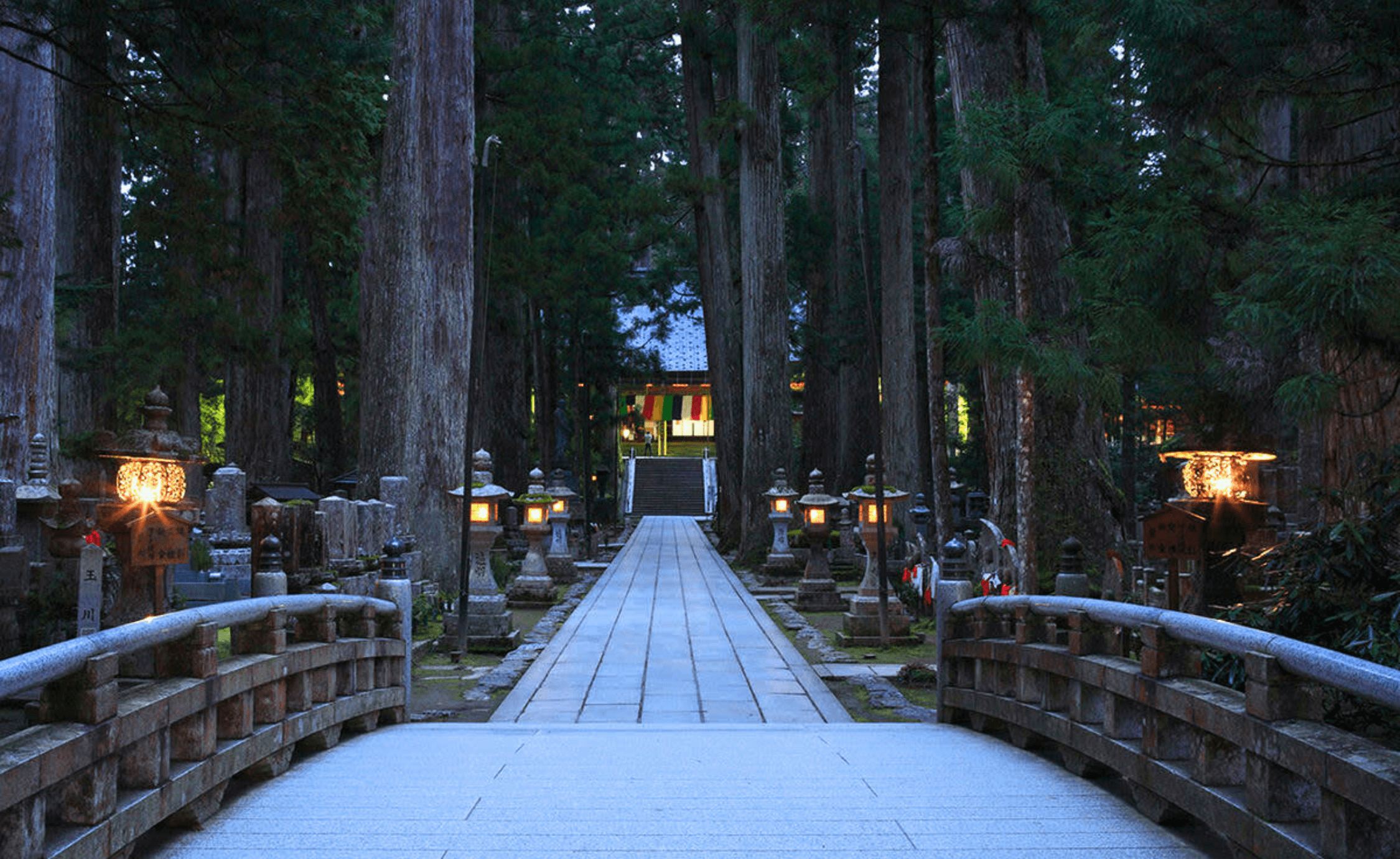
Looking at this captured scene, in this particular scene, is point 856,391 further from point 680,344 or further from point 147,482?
point 680,344

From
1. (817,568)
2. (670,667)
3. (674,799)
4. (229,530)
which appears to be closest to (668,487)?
(817,568)

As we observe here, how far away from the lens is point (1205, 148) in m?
6.68

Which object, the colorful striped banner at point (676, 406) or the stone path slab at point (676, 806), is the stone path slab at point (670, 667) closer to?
the stone path slab at point (676, 806)

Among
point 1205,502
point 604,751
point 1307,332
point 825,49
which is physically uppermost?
point 825,49

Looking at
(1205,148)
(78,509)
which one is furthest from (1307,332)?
(78,509)

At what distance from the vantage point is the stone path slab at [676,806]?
374 centimetres

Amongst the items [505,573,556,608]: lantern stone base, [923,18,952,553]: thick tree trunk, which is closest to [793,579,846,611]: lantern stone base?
[505,573,556,608]: lantern stone base

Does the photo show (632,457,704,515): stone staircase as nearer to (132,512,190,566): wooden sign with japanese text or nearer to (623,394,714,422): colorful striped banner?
(623,394,714,422): colorful striped banner

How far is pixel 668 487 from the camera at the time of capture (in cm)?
4353

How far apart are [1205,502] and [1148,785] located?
2588 millimetres

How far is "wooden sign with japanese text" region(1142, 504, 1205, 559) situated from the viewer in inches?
243

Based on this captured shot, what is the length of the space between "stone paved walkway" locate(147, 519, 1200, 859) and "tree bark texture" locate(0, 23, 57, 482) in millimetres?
7150

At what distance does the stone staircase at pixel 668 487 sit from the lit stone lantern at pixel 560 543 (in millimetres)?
20961

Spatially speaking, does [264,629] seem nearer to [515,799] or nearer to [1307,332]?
[515,799]
